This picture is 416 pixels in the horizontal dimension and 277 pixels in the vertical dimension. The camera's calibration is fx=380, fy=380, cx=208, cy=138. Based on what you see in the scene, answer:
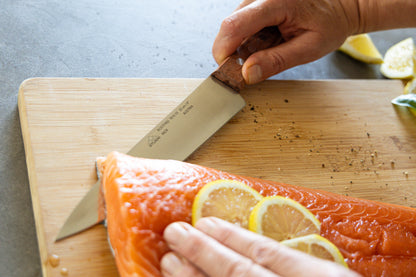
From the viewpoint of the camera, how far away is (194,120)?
1.96 m

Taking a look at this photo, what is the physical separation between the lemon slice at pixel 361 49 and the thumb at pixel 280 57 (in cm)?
59

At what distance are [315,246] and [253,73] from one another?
1035 mm

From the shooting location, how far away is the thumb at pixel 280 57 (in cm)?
210

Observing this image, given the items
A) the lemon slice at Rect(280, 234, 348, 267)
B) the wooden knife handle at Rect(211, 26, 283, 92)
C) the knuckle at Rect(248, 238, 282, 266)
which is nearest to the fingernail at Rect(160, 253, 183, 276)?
the knuckle at Rect(248, 238, 282, 266)

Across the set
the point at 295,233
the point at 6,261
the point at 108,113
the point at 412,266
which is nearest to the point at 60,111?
the point at 108,113

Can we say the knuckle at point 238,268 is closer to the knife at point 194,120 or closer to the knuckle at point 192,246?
the knuckle at point 192,246

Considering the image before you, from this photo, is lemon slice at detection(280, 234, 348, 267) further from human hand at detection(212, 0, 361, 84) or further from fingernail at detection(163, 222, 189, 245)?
human hand at detection(212, 0, 361, 84)

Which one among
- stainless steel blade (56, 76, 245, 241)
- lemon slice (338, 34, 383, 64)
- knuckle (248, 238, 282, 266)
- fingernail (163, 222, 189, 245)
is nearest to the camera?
knuckle (248, 238, 282, 266)

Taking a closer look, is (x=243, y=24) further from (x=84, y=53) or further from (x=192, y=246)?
(x=192, y=246)

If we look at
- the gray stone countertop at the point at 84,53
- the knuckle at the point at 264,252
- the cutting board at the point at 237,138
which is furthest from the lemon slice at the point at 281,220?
the gray stone countertop at the point at 84,53

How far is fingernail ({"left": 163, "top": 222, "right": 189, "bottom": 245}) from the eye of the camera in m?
1.30

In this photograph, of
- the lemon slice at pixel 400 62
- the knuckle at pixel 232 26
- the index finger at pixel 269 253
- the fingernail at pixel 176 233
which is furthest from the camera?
the lemon slice at pixel 400 62

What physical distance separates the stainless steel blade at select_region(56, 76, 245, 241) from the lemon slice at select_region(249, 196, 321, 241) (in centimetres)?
57

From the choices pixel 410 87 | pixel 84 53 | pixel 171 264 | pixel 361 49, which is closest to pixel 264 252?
pixel 171 264
